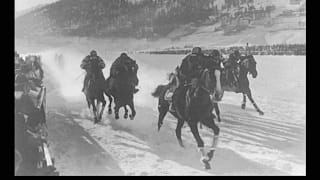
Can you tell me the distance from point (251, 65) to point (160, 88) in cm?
67

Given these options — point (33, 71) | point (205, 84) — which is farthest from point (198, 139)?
point (33, 71)

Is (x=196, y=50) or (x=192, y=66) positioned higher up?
(x=196, y=50)

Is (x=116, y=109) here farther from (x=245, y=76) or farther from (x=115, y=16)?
(x=245, y=76)

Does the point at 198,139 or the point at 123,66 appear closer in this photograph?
the point at 198,139

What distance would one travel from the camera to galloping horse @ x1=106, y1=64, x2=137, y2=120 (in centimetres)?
322

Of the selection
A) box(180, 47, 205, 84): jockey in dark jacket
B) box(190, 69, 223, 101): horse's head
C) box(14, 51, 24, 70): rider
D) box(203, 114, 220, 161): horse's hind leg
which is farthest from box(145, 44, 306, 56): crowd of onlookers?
box(14, 51, 24, 70): rider

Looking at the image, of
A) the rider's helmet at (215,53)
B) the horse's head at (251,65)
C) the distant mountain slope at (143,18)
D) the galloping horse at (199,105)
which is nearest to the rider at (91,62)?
the distant mountain slope at (143,18)

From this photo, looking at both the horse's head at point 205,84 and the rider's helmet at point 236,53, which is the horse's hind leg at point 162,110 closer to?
the horse's head at point 205,84

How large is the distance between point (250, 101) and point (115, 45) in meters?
1.05

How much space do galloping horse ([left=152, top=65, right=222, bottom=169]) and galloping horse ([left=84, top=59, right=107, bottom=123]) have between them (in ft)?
1.71

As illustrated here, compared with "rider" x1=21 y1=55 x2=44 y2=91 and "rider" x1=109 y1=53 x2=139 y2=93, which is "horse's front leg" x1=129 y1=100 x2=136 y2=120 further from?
"rider" x1=21 y1=55 x2=44 y2=91

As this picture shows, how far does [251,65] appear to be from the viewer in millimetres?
3279

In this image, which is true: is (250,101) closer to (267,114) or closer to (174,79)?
(267,114)

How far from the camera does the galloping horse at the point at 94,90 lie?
3.23 m
